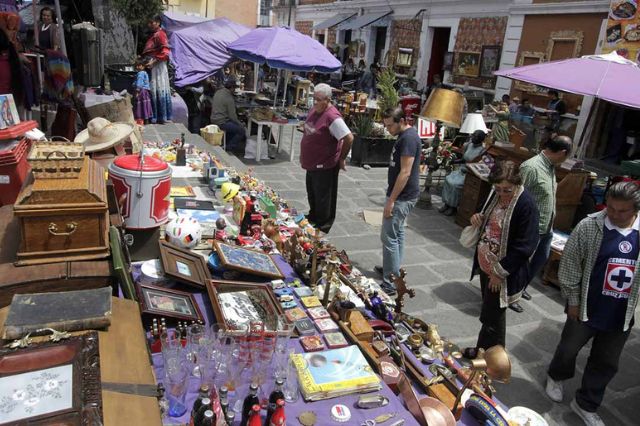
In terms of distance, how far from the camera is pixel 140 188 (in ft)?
8.95

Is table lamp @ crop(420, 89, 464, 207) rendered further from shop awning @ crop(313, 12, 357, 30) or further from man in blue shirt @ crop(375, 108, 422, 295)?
shop awning @ crop(313, 12, 357, 30)

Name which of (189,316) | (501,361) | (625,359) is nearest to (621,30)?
(625,359)

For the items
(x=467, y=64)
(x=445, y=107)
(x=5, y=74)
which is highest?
(x=467, y=64)

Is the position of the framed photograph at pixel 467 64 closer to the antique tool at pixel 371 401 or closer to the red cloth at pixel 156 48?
the red cloth at pixel 156 48

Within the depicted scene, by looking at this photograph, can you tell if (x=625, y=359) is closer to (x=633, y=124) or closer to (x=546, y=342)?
(x=546, y=342)

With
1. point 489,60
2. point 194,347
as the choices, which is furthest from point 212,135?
point 489,60

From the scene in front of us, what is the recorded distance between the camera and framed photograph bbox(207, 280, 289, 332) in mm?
2273

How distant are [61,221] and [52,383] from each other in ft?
3.11

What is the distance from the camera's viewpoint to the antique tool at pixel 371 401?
6.26 feet

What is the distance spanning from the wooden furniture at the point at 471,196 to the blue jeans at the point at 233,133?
4.73 metres

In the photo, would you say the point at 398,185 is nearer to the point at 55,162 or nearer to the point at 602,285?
the point at 602,285

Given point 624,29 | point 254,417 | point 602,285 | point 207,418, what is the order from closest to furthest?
point 207,418, point 254,417, point 602,285, point 624,29

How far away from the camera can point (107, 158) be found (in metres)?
3.42

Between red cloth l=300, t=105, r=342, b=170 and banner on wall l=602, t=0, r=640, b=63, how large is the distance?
8390mm
